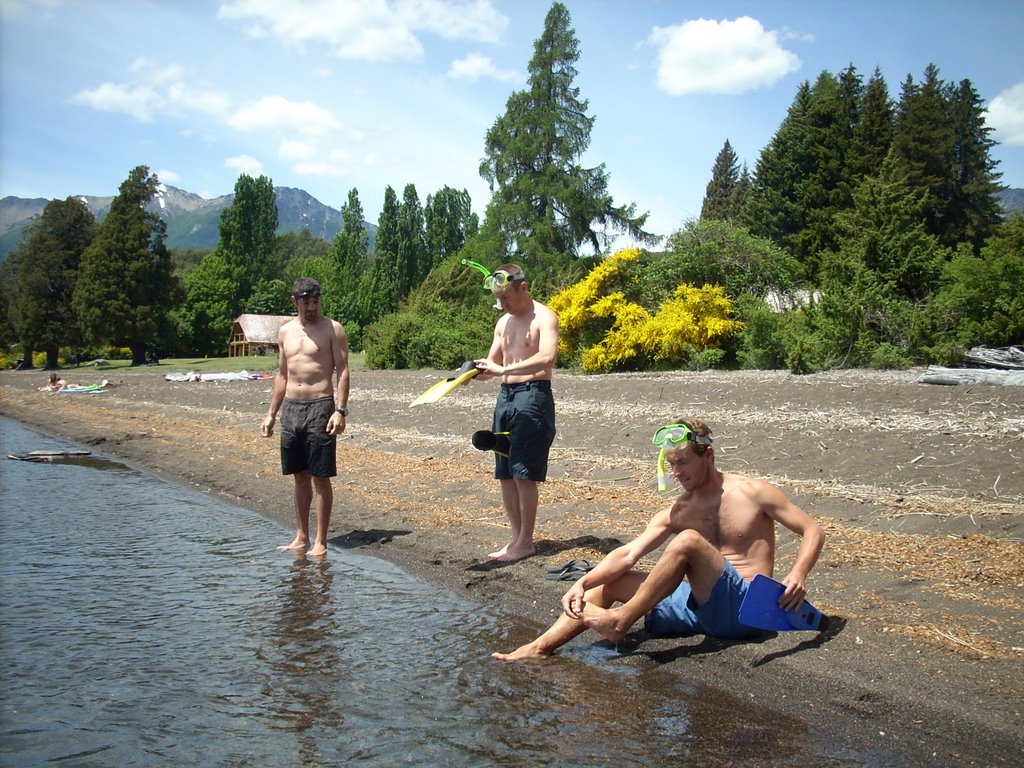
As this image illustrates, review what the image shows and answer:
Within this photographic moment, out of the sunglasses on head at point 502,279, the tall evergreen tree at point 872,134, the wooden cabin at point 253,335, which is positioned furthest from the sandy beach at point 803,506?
the wooden cabin at point 253,335

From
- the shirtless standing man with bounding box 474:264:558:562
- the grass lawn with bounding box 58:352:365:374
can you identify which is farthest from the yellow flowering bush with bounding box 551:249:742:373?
the grass lawn with bounding box 58:352:365:374

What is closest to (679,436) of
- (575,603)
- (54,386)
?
(575,603)

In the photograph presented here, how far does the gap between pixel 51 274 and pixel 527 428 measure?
5524cm

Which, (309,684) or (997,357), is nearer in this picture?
(309,684)

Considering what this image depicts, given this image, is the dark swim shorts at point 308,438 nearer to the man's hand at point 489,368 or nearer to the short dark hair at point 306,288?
the short dark hair at point 306,288

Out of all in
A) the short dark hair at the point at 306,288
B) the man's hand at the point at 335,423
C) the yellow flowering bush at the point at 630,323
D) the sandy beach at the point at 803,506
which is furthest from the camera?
the yellow flowering bush at the point at 630,323

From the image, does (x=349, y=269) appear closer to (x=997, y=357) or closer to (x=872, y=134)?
(x=872, y=134)

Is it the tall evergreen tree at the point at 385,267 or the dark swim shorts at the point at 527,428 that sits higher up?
the tall evergreen tree at the point at 385,267

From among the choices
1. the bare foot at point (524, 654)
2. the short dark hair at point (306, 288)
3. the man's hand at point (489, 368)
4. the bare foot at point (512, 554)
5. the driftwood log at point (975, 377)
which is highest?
the short dark hair at point (306, 288)

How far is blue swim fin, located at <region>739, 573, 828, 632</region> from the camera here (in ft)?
13.8

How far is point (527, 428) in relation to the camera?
20.4ft

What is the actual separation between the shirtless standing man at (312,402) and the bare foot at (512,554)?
1.52m

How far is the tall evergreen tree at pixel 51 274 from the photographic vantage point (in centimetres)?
5209

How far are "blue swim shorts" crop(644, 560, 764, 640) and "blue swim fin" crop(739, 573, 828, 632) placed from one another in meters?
0.09
